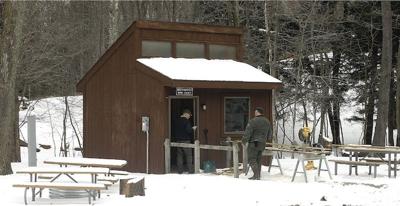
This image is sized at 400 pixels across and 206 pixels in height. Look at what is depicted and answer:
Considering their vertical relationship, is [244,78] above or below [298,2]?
below

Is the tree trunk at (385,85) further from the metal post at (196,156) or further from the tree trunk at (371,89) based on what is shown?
the metal post at (196,156)

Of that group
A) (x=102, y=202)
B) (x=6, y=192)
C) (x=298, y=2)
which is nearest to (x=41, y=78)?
(x=298, y=2)

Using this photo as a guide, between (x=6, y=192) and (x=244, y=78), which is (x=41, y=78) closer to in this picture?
(x=244, y=78)

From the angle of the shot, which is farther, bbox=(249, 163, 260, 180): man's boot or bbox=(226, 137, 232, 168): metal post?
bbox=(226, 137, 232, 168): metal post

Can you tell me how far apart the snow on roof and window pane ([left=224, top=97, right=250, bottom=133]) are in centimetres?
73

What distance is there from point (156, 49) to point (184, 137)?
267cm

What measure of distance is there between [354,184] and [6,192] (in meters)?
7.12

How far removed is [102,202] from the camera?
10.6m

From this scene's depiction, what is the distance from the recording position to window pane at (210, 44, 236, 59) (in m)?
18.1

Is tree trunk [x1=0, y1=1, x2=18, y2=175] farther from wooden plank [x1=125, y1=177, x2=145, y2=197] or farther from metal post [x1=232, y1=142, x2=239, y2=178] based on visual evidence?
metal post [x1=232, y1=142, x2=239, y2=178]

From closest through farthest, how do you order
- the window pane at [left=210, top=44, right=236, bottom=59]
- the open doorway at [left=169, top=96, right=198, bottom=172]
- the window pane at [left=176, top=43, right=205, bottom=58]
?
the open doorway at [left=169, top=96, right=198, bottom=172], the window pane at [left=176, top=43, right=205, bottom=58], the window pane at [left=210, top=44, right=236, bottom=59]

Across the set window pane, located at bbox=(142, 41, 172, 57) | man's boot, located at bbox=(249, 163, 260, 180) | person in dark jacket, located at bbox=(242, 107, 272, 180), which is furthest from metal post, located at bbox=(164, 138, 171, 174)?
window pane, located at bbox=(142, 41, 172, 57)

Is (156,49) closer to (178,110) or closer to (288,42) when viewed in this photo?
(178,110)

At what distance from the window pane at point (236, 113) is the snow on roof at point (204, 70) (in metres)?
0.73
